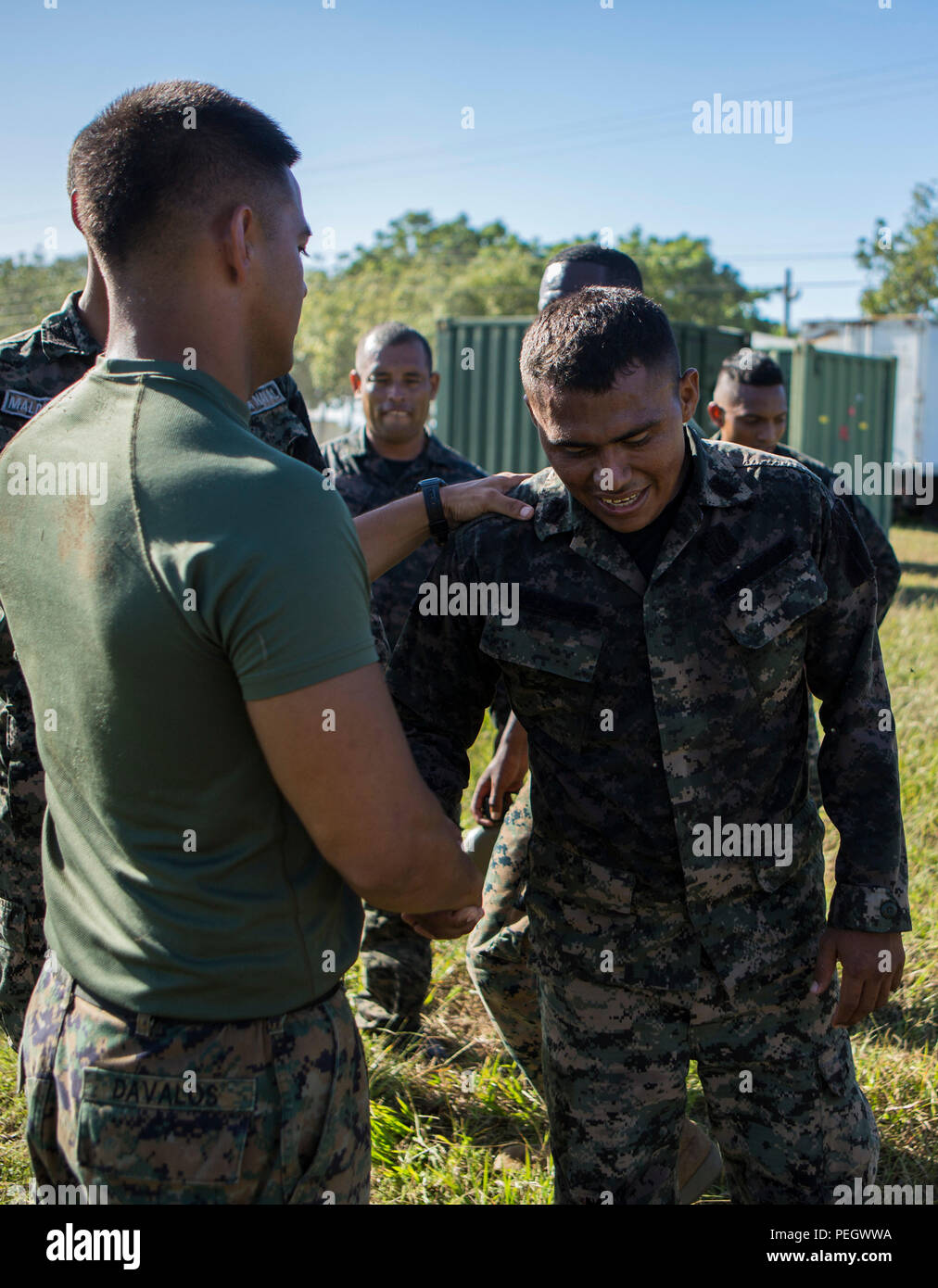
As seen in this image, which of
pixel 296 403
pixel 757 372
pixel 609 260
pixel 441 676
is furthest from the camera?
pixel 757 372

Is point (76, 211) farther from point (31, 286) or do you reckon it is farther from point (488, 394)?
point (31, 286)

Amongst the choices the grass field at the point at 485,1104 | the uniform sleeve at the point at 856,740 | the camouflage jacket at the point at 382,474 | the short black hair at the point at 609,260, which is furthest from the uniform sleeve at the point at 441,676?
the camouflage jacket at the point at 382,474

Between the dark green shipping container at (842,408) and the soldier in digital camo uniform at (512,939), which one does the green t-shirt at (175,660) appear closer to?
the soldier in digital camo uniform at (512,939)

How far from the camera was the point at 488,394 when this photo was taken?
14.0m

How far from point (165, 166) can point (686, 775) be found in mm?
1381

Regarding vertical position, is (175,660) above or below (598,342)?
below

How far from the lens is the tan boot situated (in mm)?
2773

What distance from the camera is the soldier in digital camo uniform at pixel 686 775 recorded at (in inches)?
87.5

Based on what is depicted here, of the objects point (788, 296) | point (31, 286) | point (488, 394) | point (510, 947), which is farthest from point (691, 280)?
point (510, 947)

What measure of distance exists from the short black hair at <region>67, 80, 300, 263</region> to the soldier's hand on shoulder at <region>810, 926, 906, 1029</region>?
1.68 m

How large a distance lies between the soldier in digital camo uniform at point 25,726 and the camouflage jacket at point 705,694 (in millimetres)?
1002

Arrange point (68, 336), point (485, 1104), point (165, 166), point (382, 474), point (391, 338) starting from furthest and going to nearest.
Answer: point (391, 338)
point (382, 474)
point (485, 1104)
point (68, 336)
point (165, 166)

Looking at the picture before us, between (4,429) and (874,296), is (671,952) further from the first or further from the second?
(874,296)

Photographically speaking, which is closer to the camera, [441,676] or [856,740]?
[856,740]
